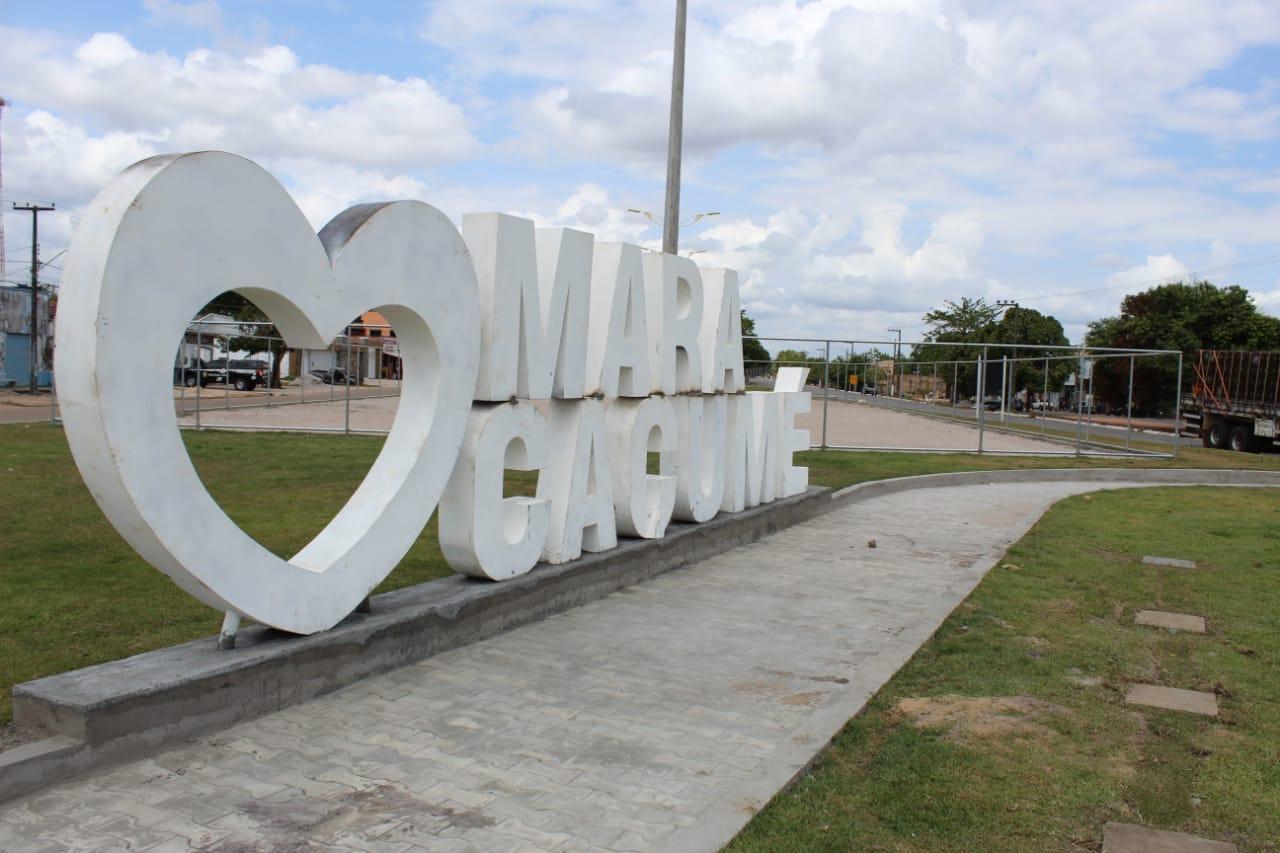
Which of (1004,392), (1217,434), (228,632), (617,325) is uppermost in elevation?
(617,325)

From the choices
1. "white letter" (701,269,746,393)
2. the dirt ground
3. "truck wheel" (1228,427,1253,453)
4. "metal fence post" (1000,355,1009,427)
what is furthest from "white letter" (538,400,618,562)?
"truck wheel" (1228,427,1253,453)

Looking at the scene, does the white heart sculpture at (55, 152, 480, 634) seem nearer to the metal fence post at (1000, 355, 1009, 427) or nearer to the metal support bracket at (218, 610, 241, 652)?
the metal support bracket at (218, 610, 241, 652)

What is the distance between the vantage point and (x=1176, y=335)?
163 ft

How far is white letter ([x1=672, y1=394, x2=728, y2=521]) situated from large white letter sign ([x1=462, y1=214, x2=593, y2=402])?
201 cm

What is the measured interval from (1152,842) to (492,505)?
175 inches

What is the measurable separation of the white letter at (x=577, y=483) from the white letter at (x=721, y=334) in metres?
2.46

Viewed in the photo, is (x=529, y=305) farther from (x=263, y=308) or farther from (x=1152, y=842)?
(x=1152, y=842)

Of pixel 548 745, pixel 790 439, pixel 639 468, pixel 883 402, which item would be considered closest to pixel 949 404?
pixel 883 402

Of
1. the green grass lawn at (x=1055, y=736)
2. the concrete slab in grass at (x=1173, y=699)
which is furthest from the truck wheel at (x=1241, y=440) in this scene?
the concrete slab in grass at (x=1173, y=699)

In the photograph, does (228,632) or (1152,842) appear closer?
(1152,842)

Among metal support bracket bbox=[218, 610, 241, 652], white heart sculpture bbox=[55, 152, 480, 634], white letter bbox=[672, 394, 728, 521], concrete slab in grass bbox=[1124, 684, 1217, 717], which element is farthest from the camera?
white letter bbox=[672, 394, 728, 521]

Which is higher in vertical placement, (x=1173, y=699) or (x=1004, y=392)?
(x=1004, y=392)

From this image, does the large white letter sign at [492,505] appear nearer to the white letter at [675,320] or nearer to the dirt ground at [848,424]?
the white letter at [675,320]

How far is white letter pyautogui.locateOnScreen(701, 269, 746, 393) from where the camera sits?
35.4 ft
